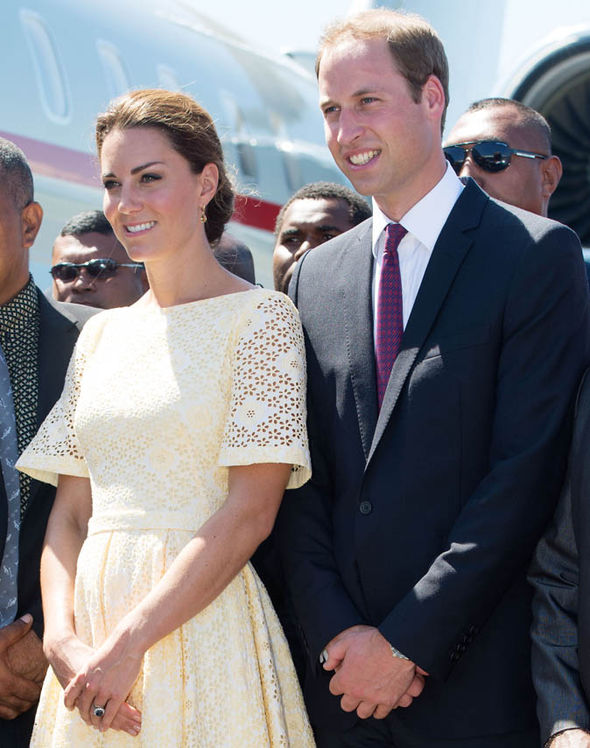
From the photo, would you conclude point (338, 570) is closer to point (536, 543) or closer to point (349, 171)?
point (536, 543)

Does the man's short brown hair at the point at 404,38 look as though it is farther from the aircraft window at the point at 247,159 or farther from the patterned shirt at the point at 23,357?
the aircraft window at the point at 247,159

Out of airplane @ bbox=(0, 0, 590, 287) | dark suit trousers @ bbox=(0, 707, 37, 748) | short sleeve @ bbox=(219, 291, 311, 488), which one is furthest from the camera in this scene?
airplane @ bbox=(0, 0, 590, 287)

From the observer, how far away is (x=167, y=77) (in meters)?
12.2

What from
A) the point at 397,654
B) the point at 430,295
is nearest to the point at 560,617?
the point at 397,654

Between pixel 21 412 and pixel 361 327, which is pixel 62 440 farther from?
pixel 361 327

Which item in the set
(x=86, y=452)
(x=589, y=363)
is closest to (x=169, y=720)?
(x=86, y=452)

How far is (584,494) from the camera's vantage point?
2777mm

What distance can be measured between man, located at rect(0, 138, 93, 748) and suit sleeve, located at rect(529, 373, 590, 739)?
1.61 m

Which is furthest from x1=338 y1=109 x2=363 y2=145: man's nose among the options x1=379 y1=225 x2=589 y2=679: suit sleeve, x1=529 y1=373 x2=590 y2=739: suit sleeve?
x1=529 y1=373 x2=590 y2=739: suit sleeve

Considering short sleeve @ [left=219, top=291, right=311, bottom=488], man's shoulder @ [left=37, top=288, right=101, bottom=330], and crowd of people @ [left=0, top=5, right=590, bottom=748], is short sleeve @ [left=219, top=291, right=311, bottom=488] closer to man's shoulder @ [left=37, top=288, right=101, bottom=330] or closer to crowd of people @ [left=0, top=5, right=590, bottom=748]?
crowd of people @ [left=0, top=5, right=590, bottom=748]

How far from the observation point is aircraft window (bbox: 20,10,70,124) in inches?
402

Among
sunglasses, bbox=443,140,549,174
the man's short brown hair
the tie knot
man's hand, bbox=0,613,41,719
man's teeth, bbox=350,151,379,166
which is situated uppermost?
the man's short brown hair

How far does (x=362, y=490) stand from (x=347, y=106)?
1124mm

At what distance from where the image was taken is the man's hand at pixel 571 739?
2648 mm
